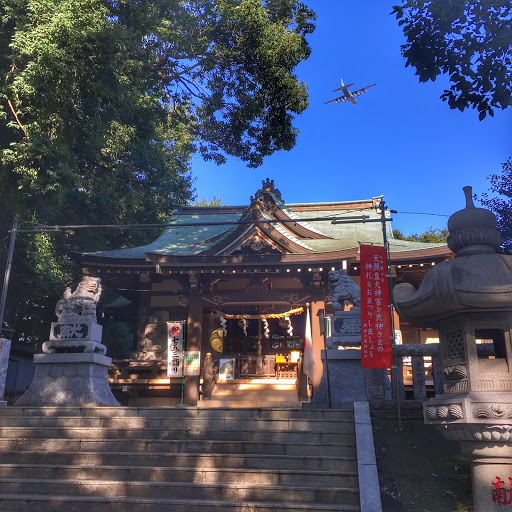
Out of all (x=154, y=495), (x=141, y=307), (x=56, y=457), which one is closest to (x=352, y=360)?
(x=154, y=495)

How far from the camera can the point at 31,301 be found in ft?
63.8

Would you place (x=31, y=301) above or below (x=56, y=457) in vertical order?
above

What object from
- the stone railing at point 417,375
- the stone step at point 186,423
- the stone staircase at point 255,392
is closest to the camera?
the stone step at point 186,423

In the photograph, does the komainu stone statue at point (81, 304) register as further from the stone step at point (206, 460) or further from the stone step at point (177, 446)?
the stone step at point (206, 460)

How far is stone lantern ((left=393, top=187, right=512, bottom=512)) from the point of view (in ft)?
18.3

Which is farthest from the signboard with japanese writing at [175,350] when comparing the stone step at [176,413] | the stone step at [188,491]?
the stone step at [188,491]

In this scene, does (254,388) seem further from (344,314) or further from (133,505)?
(133,505)

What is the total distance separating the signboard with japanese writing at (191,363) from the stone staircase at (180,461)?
227 inches

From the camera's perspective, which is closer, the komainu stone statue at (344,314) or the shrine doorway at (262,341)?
the komainu stone statue at (344,314)

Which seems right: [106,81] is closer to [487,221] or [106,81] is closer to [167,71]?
[167,71]

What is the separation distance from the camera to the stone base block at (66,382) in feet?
32.6

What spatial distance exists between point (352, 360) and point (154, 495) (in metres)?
Result: 4.16

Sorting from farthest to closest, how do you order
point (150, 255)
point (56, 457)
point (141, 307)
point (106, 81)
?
point (141, 307) → point (150, 255) → point (106, 81) → point (56, 457)

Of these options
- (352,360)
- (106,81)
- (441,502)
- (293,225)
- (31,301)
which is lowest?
(441,502)
